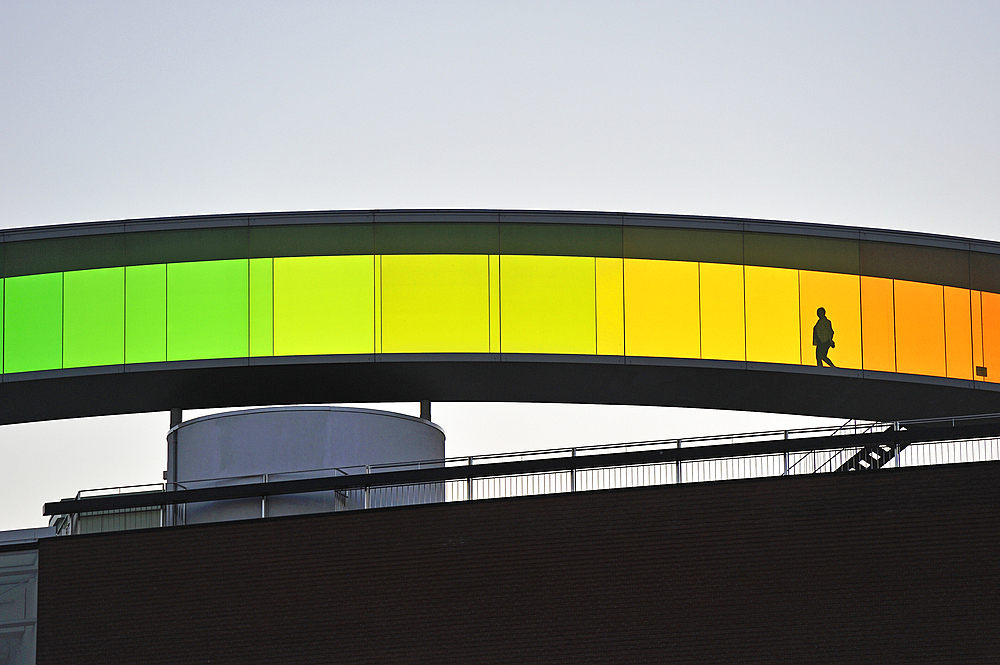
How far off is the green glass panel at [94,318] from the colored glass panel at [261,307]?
3177 millimetres

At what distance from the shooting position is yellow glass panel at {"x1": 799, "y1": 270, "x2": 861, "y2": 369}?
3584cm

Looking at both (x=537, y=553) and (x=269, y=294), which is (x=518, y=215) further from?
(x=537, y=553)

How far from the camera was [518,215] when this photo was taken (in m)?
35.0

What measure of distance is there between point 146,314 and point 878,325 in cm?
1837

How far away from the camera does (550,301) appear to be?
3516 centimetres

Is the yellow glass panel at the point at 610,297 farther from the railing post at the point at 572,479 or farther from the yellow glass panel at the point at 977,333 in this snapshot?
the railing post at the point at 572,479

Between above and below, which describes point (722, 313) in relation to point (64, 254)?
below

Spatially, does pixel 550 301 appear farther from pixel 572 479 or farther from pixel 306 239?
pixel 572 479

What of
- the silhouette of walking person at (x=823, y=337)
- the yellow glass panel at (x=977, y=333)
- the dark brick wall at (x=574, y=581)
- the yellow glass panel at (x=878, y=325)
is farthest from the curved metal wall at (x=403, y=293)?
the dark brick wall at (x=574, y=581)

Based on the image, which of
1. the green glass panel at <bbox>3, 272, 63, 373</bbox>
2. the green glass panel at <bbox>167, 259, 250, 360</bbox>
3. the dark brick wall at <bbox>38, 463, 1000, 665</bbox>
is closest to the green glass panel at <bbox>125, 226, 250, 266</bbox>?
the green glass panel at <bbox>167, 259, 250, 360</bbox>

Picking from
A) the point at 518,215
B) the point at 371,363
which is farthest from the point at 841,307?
the point at 371,363

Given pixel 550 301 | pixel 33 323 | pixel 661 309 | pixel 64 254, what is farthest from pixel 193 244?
pixel 661 309

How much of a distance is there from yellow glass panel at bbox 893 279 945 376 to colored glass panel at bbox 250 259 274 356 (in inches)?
621

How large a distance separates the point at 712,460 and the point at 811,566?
7.90 ft
